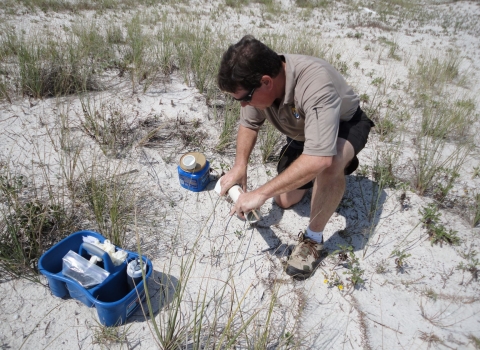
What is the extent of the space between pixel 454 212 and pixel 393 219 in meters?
0.52

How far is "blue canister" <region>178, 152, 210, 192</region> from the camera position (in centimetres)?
234

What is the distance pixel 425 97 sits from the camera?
3801 millimetres

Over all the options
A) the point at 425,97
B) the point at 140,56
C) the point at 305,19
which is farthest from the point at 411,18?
the point at 140,56

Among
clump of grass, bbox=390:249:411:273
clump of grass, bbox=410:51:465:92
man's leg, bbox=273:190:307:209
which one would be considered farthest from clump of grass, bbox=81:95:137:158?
clump of grass, bbox=410:51:465:92

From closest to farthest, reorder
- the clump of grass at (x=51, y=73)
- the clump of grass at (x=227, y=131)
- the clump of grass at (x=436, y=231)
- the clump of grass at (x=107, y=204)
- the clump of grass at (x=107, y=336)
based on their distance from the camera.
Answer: the clump of grass at (x=107, y=336) → the clump of grass at (x=107, y=204) → the clump of grass at (x=436, y=231) → the clump of grass at (x=227, y=131) → the clump of grass at (x=51, y=73)

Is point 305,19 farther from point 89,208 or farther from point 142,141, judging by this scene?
point 89,208

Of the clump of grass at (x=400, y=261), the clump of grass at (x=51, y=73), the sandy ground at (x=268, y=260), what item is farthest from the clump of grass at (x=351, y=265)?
the clump of grass at (x=51, y=73)

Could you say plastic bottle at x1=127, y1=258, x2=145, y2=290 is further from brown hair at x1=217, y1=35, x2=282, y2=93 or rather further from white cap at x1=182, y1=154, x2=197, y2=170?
brown hair at x1=217, y1=35, x2=282, y2=93

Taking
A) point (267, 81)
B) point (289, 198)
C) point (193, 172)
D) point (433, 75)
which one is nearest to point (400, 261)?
point (289, 198)

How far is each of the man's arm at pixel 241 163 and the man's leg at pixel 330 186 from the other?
1.59ft

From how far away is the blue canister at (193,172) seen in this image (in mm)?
2336

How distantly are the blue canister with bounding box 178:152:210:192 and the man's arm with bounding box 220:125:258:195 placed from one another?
348 millimetres

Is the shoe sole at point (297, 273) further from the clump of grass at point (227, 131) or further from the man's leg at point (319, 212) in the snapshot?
the clump of grass at point (227, 131)

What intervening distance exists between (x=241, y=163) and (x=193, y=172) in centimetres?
44
